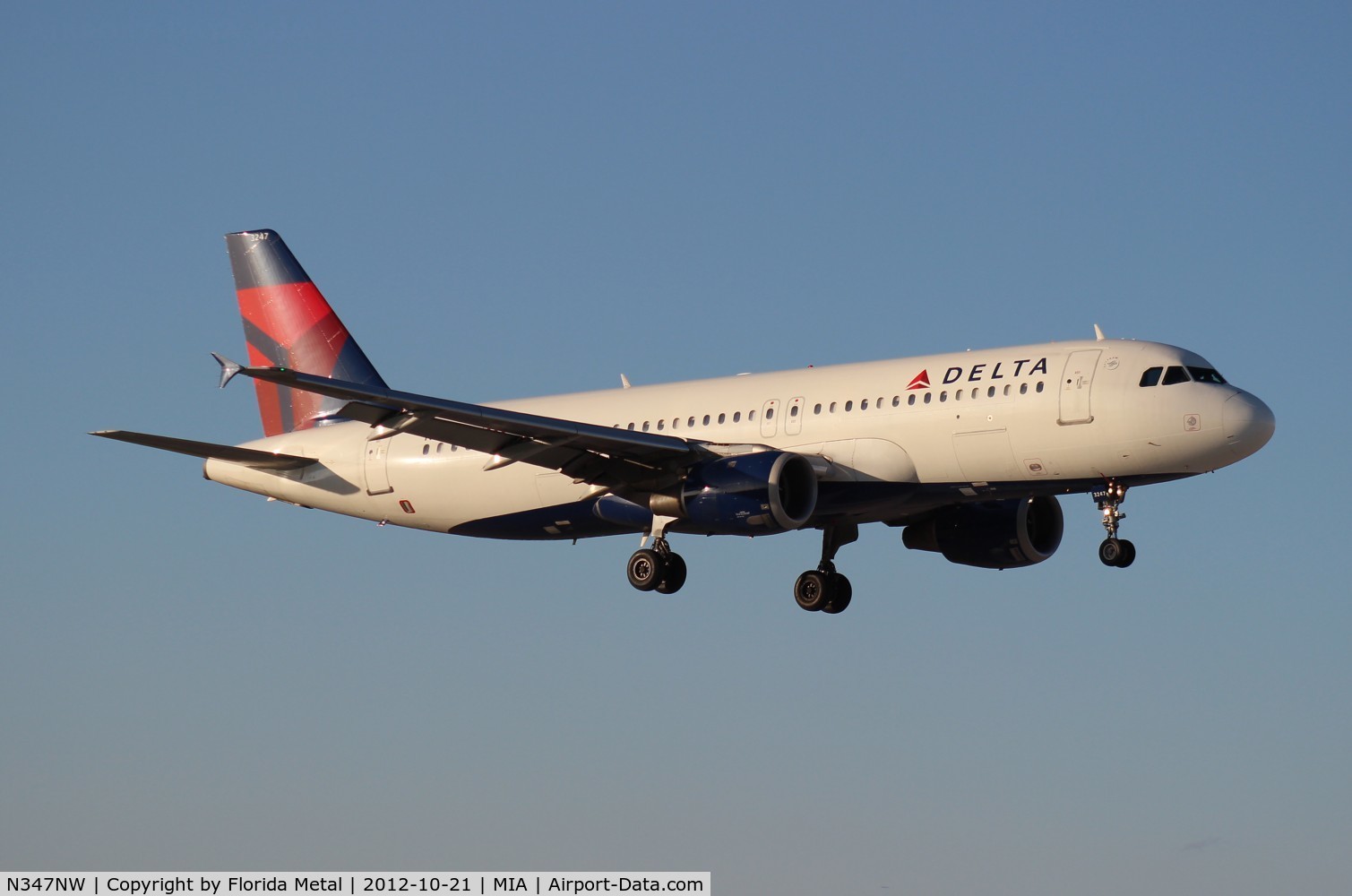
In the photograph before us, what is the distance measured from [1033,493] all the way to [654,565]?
8936mm

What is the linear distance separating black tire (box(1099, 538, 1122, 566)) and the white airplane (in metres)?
0.04

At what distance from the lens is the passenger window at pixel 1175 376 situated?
4109 centimetres

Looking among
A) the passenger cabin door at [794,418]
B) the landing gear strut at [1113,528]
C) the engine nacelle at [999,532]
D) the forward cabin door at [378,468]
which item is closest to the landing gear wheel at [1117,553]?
the landing gear strut at [1113,528]

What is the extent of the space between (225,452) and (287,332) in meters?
6.82

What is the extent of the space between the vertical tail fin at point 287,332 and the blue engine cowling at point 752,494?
46.7 ft

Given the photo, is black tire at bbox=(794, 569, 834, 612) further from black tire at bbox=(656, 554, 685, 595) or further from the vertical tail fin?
the vertical tail fin

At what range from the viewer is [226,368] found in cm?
3928

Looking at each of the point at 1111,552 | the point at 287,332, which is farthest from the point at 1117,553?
the point at 287,332

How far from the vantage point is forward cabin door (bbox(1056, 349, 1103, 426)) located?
41250 millimetres

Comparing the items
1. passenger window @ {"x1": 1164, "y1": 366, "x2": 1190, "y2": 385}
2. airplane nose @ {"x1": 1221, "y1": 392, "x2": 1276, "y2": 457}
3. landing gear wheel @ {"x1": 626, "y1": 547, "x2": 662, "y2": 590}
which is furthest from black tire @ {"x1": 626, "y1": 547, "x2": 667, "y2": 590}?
airplane nose @ {"x1": 1221, "y1": 392, "x2": 1276, "y2": 457}

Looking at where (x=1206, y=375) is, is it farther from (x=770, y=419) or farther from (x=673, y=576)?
(x=673, y=576)

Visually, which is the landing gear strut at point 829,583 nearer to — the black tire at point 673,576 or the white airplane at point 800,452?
the white airplane at point 800,452

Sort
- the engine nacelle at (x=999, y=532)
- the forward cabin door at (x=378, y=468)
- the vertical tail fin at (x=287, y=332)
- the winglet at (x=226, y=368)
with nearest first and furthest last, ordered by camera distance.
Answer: the winglet at (x=226, y=368) → the engine nacelle at (x=999, y=532) → the forward cabin door at (x=378, y=468) → the vertical tail fin at (x=287, y=332)

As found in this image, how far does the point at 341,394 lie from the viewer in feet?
130
